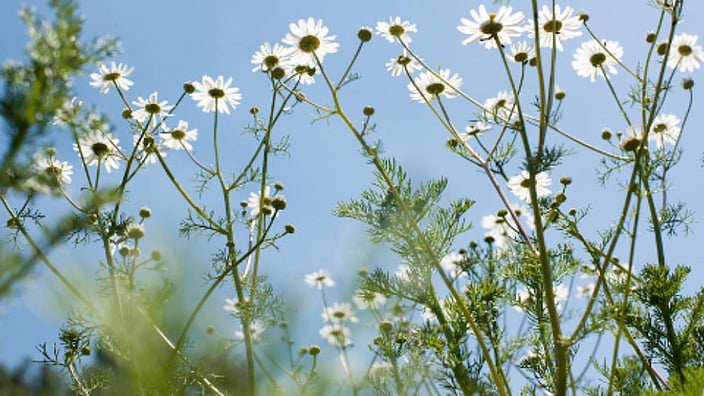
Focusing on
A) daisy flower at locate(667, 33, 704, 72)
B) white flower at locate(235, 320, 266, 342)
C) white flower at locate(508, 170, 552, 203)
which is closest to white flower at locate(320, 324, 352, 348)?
white flower at locate(235, 320, 266, 342)

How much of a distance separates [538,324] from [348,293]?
917 mm

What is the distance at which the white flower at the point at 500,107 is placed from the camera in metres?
1.88

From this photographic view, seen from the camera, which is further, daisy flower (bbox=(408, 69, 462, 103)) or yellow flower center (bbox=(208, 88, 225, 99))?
yellow flower center (bbox=(208, 88, 225, 99))

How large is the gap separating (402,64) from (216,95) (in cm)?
81

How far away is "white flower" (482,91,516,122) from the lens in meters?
1.88

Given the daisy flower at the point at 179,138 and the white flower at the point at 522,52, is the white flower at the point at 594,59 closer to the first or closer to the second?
the white flower at the point at 522,52

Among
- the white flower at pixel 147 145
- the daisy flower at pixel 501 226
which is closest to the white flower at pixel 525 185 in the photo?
the daisy flower at pixel 501 226

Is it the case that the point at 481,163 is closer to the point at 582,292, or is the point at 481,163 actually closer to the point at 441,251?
the point at 441,251

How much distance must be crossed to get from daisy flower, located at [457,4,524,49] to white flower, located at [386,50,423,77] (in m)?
0.21

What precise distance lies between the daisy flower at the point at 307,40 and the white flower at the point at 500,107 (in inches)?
22.2

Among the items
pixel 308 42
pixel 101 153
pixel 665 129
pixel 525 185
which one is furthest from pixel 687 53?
pixel 101 153

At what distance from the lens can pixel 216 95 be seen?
259 centimetres

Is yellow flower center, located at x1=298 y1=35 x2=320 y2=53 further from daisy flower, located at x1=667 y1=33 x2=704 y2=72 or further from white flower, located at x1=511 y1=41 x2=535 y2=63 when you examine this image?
daisy flower, located at x1=667 y1=33 x2=704 y2=72

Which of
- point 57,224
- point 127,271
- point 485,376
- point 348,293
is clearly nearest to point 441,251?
point 485,376
